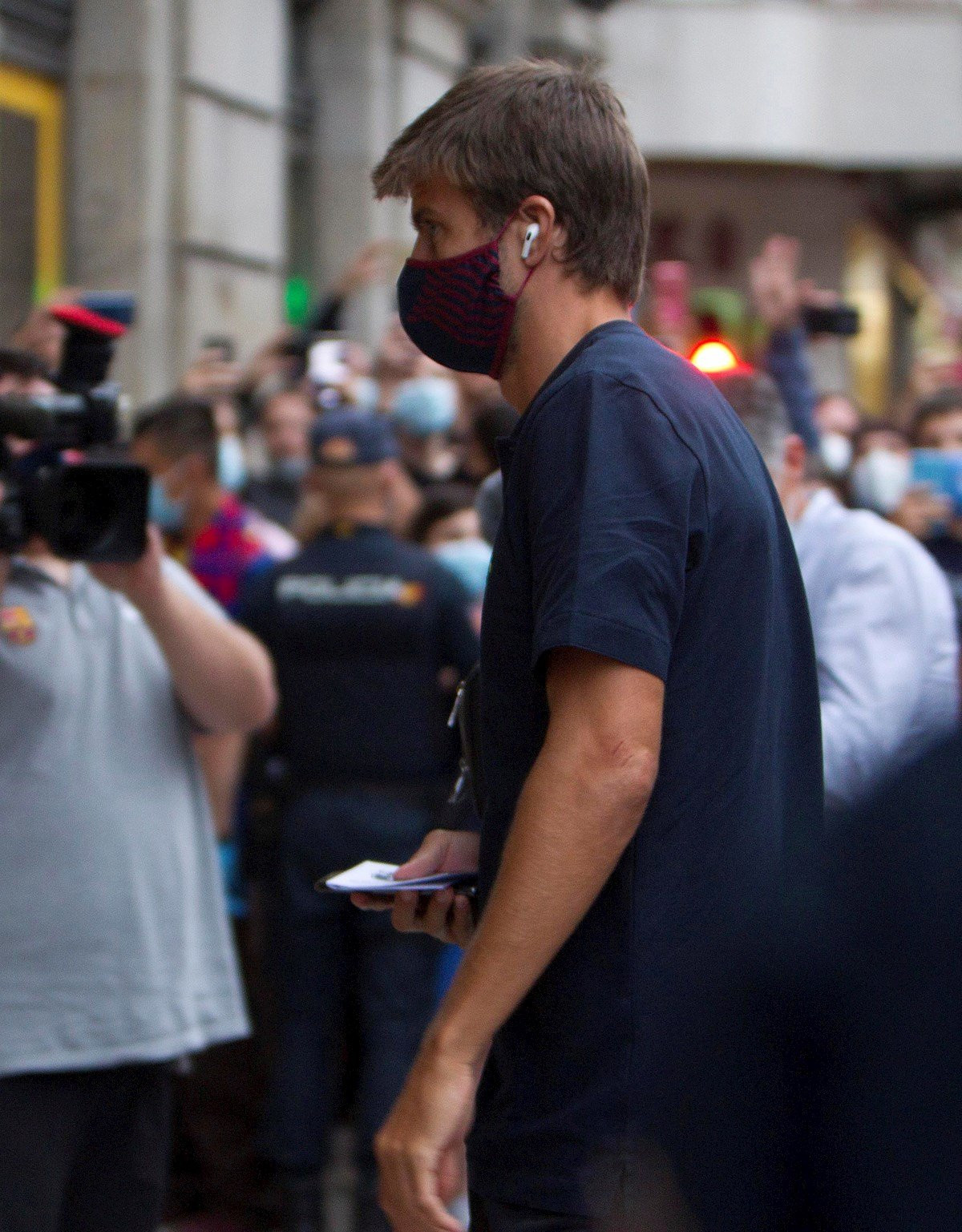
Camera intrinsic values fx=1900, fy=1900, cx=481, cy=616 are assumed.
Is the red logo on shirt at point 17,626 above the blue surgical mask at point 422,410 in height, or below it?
below

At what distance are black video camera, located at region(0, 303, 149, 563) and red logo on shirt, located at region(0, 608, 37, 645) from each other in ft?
0.74

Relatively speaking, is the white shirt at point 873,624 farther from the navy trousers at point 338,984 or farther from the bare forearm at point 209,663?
the navy trousers at point 338,984

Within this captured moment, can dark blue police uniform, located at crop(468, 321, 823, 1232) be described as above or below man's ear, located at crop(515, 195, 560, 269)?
below

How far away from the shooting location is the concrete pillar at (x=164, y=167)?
9.08 m

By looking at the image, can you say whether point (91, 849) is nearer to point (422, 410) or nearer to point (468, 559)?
point (468, 559)

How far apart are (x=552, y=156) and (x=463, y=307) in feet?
0.69

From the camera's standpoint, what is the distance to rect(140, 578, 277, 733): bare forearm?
334 cm

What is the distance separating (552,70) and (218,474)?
392 cm

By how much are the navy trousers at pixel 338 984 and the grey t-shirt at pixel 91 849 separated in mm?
1622

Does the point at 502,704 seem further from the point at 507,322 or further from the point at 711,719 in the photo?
the point at 507,322

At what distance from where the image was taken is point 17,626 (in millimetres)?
3297

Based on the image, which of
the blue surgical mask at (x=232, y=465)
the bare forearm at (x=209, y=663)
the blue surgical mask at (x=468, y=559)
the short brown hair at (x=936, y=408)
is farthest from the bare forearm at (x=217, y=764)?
the short brown hair at (x=936, y=408)

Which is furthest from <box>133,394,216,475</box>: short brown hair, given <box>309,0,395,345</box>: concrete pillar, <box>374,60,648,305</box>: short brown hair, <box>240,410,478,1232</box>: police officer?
<box>309,0,395,345</box>: concrete pillar

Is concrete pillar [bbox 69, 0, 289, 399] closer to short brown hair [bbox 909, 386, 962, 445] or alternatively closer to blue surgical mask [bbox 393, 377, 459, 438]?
blue surgical mask [bbox 393, 377, 459, 438]
